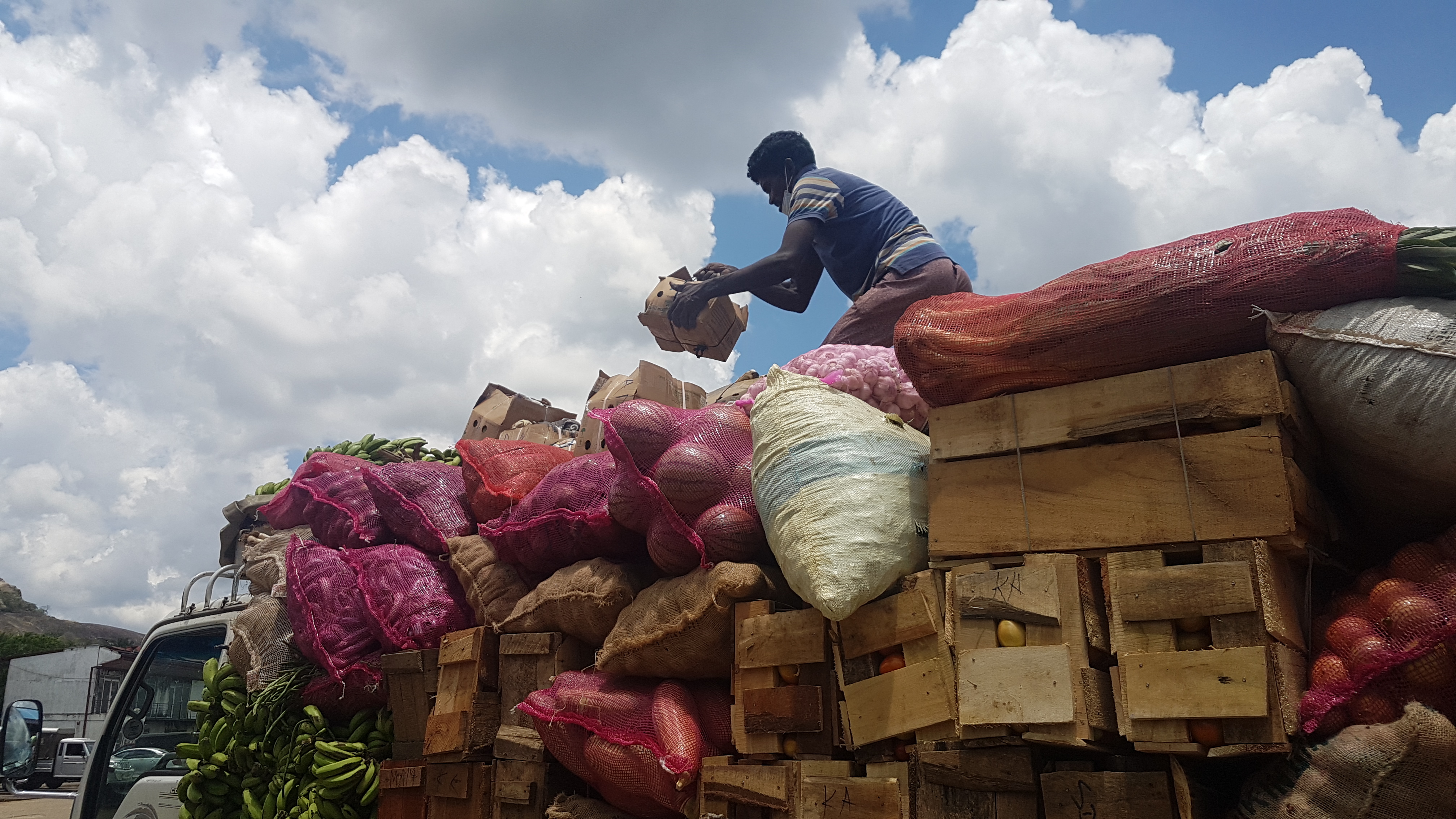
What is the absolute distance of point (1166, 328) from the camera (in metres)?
2.40

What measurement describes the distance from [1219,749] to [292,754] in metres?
3.92

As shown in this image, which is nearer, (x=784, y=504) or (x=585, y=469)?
(x=784, y=504)

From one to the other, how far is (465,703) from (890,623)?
1.91 meters

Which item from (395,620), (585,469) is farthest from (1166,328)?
(395,620)

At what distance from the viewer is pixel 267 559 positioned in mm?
4938

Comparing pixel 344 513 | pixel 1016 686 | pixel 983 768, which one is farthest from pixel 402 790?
pixel 1016 686

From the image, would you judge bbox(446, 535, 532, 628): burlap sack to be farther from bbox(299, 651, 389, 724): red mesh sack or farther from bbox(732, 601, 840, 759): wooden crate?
bbox(732, 601, 840, 759): wooden crate

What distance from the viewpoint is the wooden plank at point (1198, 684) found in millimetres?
1990

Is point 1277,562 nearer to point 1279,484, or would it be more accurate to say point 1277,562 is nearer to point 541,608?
point 1279,484

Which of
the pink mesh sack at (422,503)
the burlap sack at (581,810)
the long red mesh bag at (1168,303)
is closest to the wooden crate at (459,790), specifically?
the burlap sack at (581,810)

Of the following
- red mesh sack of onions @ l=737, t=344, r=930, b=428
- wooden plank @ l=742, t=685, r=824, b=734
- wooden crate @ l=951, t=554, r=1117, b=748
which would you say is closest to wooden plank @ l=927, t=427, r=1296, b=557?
wooden crate @ l=951, t=554, r=1117, b=748

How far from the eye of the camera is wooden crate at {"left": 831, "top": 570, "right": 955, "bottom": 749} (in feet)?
7.89

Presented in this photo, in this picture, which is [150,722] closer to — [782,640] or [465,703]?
[465,703]

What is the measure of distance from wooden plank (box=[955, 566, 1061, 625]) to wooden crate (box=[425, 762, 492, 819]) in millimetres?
2082
